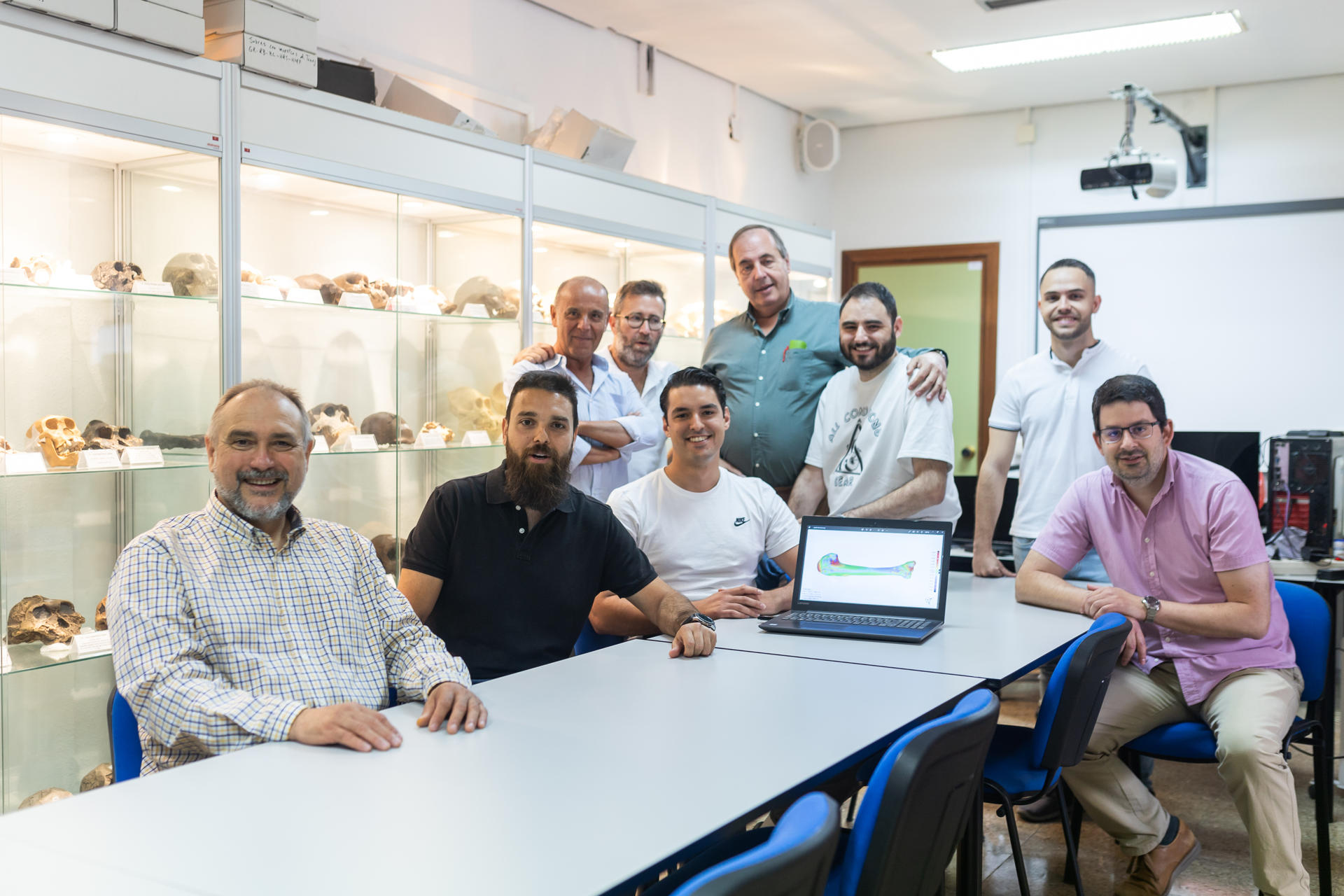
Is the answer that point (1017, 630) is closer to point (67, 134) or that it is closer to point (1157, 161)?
point (67, 134)

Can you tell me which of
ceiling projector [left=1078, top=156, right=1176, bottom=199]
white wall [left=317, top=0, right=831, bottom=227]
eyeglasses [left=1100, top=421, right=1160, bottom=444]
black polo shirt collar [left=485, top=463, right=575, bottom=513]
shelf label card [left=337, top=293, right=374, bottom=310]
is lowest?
black polo shirt collar [left=485, top=463, right=575, bottom=513]

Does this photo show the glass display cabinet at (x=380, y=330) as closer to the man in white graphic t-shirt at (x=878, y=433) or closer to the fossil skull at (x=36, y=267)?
the fossil skull at (x=36, y=267)

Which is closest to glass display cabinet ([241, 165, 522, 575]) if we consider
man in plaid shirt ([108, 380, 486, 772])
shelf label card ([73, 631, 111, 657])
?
shelf label card ([73, 631, 111, 657])

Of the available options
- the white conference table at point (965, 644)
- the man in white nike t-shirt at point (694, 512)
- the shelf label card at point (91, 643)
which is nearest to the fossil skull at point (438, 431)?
the man in white nike t-shirt at point (694, 512)

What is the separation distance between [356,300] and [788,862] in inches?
119

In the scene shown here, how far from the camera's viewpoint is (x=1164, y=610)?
2.75m

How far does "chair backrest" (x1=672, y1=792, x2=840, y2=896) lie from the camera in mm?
991

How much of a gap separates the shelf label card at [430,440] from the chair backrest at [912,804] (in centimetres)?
265

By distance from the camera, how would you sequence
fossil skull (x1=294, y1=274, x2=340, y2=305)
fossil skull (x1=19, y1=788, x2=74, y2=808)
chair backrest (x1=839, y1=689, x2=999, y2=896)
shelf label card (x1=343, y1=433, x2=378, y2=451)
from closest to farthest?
1. chair backrest (x1=839, y1=689, x2=999, y2=896)
2. fossil skull (x1=19, y1=788, x2=74, y2=808)
3. fossil skull (x1=294, y1=274, x2=340, y2=305)
4. shelf label card (x1=343, y1=433, x2=378, y2=451)

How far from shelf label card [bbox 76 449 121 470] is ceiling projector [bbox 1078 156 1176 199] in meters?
5.02

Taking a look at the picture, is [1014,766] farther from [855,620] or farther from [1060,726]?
[855,620]

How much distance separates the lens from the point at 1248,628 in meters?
2.69

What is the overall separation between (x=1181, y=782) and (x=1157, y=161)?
3.39 m

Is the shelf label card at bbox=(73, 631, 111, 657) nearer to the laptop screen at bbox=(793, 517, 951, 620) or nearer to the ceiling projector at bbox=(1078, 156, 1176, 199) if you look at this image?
the laptop screen at bbox=(793, 517, 951, 620)
